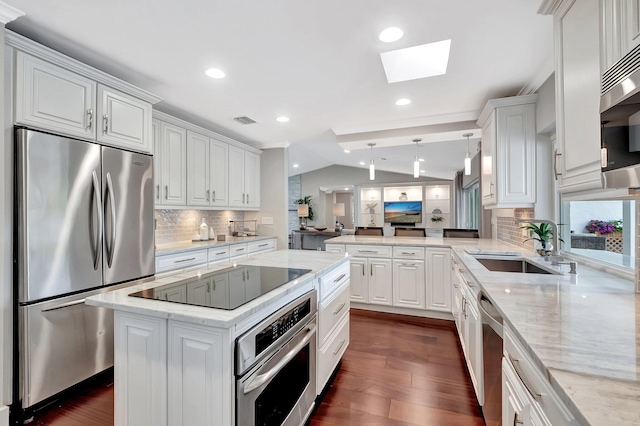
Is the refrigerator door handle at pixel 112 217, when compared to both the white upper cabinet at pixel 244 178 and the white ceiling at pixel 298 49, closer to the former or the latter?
the white ceiling at pixel 298 49

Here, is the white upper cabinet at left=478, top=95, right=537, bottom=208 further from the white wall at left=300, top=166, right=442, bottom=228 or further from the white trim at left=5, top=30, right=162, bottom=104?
the white wall at left=300, top=166, right=442, bottom=228

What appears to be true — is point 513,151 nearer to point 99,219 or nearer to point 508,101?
point 508,101

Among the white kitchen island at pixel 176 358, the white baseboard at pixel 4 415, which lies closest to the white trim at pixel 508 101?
the white kitchen island at pixel 176 358

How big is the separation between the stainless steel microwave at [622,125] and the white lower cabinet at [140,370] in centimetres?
156

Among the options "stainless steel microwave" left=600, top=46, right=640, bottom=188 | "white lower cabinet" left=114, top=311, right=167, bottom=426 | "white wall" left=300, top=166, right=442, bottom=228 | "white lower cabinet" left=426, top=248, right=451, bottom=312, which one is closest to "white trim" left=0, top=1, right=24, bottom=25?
"white lower cabinet" left=114, top=311, right=167, bottom=426

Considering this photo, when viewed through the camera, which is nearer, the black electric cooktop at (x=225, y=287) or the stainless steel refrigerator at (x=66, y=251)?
the black electric cooktop at (x=225, y=287)

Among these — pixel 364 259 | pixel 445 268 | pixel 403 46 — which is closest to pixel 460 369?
pixel 445 268

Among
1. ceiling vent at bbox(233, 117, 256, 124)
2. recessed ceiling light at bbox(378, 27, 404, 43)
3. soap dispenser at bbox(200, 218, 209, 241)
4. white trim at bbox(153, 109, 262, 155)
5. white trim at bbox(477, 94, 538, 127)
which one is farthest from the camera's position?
soap dispenser at bbox(200, 218, 209, 241)

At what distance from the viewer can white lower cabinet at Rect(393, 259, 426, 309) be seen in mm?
3389

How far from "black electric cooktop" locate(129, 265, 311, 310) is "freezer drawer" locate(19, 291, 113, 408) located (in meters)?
1.06

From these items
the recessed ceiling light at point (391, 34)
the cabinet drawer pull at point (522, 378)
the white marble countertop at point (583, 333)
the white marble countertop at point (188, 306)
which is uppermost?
the recessed ceiling light at point (391, 34)

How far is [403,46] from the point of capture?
198cm

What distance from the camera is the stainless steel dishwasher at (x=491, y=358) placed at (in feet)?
4.15

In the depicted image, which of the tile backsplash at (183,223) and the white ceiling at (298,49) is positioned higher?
the white ceiling at (298,49)
